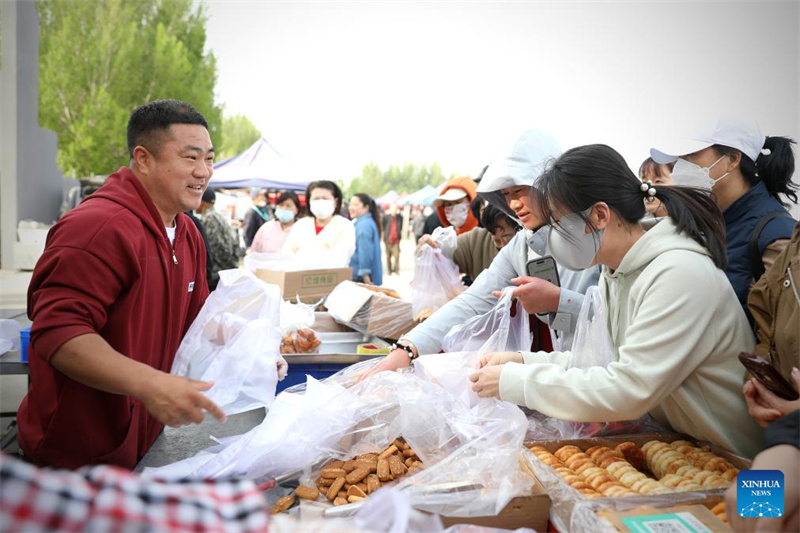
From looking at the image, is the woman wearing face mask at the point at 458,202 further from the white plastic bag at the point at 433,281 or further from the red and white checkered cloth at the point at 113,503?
the red and white checkered cloth at the point at 113,503

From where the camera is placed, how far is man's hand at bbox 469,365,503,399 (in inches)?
70.9

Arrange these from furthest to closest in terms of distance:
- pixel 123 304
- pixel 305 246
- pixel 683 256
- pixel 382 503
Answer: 1. pixel 305 246
2. pixel 123 304
3. pixel 683 256
4. pixel 382 503

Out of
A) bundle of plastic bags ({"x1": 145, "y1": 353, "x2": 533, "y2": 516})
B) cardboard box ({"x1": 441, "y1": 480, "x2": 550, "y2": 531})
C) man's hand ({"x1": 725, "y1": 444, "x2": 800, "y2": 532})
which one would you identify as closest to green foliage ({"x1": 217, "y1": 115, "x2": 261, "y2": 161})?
bundle of plastic bags ({"x1": 145, "y1": 353, "x2": 533, "y2": 516})

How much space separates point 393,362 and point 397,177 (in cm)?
8738

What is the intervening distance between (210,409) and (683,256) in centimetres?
142

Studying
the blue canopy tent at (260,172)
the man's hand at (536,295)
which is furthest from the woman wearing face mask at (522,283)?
the blue canopy tent at (260,172)

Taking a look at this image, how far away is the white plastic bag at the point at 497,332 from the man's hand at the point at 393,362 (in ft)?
0.63

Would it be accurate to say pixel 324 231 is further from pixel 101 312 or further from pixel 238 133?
pixel 238 133

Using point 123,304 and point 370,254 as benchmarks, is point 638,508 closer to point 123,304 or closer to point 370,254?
point 123,304

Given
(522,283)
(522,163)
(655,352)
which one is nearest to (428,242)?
(522,163)

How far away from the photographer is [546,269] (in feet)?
8.59

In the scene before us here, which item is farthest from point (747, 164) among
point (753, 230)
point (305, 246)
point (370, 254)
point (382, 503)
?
point (370, 254)

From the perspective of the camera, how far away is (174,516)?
2.17 ft

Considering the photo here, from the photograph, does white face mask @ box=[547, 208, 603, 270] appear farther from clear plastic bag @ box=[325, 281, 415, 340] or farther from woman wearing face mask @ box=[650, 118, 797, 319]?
clear plastic bag @ box=[325, 281, 415, 340]
